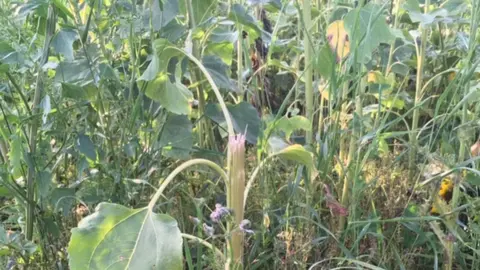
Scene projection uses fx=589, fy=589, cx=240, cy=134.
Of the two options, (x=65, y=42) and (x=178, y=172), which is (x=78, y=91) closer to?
(x=65, y=42)

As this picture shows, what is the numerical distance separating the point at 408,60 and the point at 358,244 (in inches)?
20.4

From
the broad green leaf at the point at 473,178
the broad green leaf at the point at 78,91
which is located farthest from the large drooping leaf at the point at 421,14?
the broad green leaf at the point at 78,91

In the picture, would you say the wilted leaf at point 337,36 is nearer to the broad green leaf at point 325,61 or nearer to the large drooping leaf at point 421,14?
the broad green leaf at point 325,61

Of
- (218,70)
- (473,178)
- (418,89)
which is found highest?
(218,70)

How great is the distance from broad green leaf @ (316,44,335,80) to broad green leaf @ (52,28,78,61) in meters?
0.39

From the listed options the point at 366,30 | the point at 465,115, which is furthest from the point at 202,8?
the point at 465,115

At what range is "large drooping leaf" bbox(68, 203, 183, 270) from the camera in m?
0.72

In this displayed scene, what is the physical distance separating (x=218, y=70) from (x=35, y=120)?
12.9 inches

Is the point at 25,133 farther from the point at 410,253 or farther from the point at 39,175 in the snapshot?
the point at 410,253

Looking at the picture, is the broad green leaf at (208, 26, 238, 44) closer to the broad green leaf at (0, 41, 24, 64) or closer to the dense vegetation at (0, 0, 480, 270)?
the dense vegetation at (0, 0, 480, 270)

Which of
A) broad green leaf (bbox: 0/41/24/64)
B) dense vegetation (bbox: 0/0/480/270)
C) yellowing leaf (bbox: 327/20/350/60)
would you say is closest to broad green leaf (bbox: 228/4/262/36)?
dense vegetation (bbox: 0/0/480/270)

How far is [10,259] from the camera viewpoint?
3.06 ft

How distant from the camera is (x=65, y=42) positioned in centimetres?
91

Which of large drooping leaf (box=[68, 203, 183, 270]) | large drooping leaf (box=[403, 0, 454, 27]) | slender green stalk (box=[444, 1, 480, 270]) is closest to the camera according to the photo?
large drooping leaf (box=[68, 203, 183, 270])
